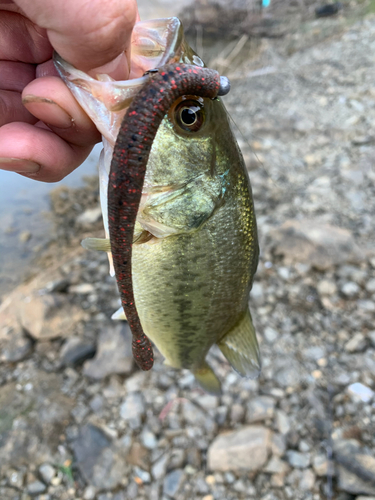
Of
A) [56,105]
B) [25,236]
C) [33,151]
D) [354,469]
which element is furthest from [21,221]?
[354,469]

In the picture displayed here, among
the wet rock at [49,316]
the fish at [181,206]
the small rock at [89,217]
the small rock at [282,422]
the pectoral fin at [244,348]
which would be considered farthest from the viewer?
the small rock at [89,217]

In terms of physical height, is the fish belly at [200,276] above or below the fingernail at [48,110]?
below

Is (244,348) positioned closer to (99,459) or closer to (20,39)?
(99,459)

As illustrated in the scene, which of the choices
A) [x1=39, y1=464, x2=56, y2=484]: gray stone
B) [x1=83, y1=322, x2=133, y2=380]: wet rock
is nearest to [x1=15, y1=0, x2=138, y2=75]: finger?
[x1=83, y1=322, x2=133, y2=380]: wet rock

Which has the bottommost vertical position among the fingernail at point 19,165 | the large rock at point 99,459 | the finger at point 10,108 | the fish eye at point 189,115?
the large rock at point 99,459

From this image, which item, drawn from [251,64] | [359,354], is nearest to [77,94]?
[359,354]

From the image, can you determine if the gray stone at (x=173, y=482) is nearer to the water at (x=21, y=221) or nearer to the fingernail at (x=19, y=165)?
the fingernail at (x=19, y=165)

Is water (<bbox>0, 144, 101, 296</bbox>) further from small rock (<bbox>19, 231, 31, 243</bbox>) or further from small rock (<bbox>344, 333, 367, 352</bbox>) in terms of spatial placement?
small rock (<bbox>344, 333, 367, 352</bbox>)

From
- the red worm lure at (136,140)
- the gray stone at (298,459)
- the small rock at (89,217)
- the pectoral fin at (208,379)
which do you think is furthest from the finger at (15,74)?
the small rock at (89,217)
